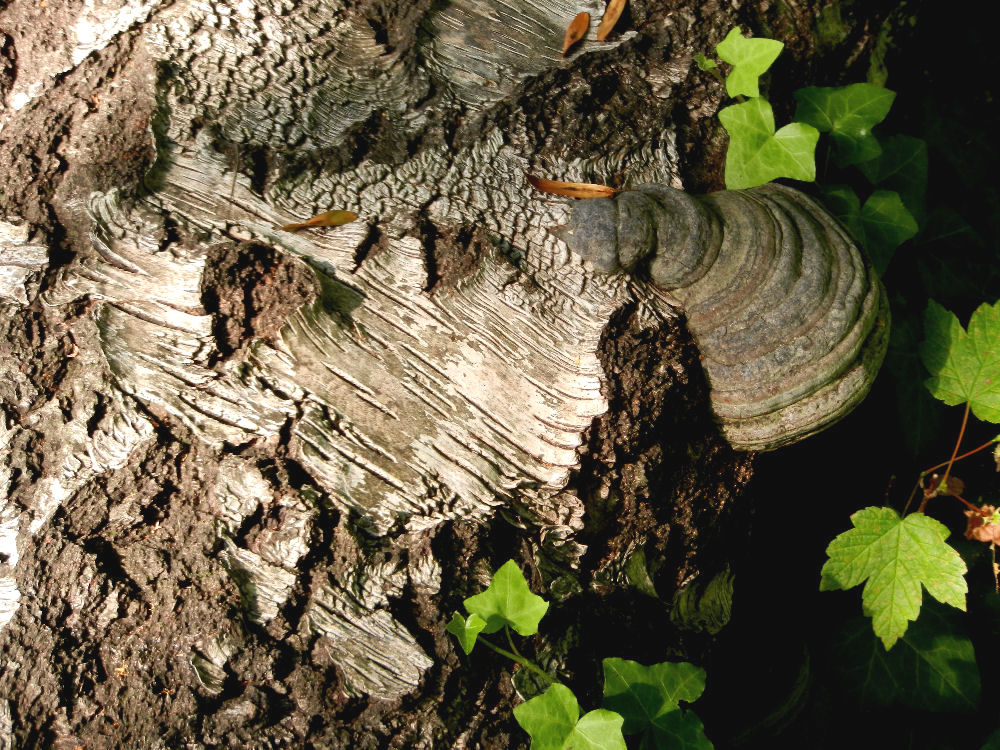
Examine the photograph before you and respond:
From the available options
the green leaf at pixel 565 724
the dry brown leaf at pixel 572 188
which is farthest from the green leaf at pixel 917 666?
the dry brown leaf at pixel 572 188

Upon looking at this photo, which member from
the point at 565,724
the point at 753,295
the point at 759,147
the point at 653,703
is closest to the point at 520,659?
the point at 565,724

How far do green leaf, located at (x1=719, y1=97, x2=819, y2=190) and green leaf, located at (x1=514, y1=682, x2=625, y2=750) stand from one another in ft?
4.49

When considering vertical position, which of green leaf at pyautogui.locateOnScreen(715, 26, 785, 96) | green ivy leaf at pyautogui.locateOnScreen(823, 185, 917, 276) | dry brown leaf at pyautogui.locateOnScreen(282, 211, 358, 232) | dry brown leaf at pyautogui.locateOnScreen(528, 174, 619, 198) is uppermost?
green leaf at pyautogui.locateOnScreen(715, 26, 785, 96)

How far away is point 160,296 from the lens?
1.47 metres

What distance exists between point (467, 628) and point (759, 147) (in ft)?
4.83

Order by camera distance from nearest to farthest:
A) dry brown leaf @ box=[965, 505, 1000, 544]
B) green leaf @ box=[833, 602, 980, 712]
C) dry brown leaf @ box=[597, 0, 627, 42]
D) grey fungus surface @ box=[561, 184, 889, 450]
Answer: grey fungus surface @ box=[561, 184, 889, 450] → dry brown leaf @ box=[597, 0, 627, 42] → green leaf @ box=[833, 602, 980, 712] → dry brown leaf @ box=[965, 505, 1000, 544]

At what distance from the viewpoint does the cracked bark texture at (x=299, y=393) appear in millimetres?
1411

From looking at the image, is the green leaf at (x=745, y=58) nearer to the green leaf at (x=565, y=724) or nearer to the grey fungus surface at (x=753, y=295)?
the grey fungus surface at (x=753, y=295)

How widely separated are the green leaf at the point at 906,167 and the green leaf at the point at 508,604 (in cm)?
184

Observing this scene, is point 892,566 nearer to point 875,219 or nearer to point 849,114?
point 875,219

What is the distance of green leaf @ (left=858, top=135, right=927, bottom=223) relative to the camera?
7.82 feet

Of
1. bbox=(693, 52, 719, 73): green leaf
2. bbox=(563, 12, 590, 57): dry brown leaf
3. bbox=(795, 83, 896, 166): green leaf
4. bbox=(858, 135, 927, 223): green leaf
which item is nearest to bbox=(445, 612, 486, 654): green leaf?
bbox=(563, 12, 590, 57): dry brown leaf

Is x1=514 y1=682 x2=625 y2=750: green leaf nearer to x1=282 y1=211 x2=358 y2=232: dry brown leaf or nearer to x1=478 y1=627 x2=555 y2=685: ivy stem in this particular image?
x1=478 y1=627 x2=555 y2=685: ivy stem

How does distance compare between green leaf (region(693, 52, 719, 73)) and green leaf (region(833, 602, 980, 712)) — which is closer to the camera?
green leaf (region(693, 52, 719, 73))
